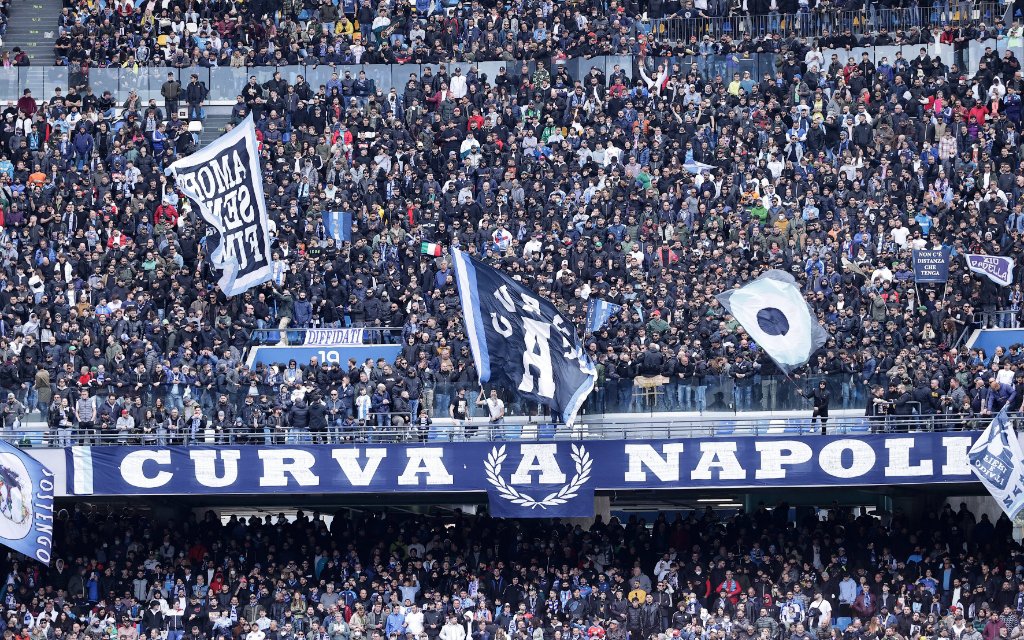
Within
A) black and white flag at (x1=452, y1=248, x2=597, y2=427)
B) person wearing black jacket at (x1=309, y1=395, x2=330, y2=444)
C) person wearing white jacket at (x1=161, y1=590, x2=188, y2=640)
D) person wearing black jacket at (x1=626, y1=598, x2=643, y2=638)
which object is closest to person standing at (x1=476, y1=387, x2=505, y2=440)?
black and white flag at (x1=452, y1=248, x2=597, y2=427)

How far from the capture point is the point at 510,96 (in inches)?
1837

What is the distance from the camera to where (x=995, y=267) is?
3875 cm

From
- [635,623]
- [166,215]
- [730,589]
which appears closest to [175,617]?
[635,623]

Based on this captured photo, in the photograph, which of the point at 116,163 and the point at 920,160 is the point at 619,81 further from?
the point at 116,163

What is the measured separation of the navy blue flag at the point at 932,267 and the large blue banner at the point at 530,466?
15.0ft

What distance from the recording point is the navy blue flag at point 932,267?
129 feet

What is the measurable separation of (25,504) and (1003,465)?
15.1m

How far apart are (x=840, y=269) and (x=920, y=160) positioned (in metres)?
4.44

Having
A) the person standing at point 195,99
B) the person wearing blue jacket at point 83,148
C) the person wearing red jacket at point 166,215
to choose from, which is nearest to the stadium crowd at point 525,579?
the person wearing red jacket at point 166,215

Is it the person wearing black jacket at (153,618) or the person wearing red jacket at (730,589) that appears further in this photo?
the person wearing black jacket at (153,618)

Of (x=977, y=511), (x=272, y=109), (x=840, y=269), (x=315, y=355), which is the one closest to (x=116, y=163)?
(x=272, y=109)

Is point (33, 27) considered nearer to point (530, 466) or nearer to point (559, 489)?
point (530, 466)

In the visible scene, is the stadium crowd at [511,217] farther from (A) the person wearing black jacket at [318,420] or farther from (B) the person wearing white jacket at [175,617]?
(B) the person wearing white jacket at [175,617]

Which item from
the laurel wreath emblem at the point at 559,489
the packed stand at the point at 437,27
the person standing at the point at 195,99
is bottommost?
the laurel wreath emblem at the point at 559,489
